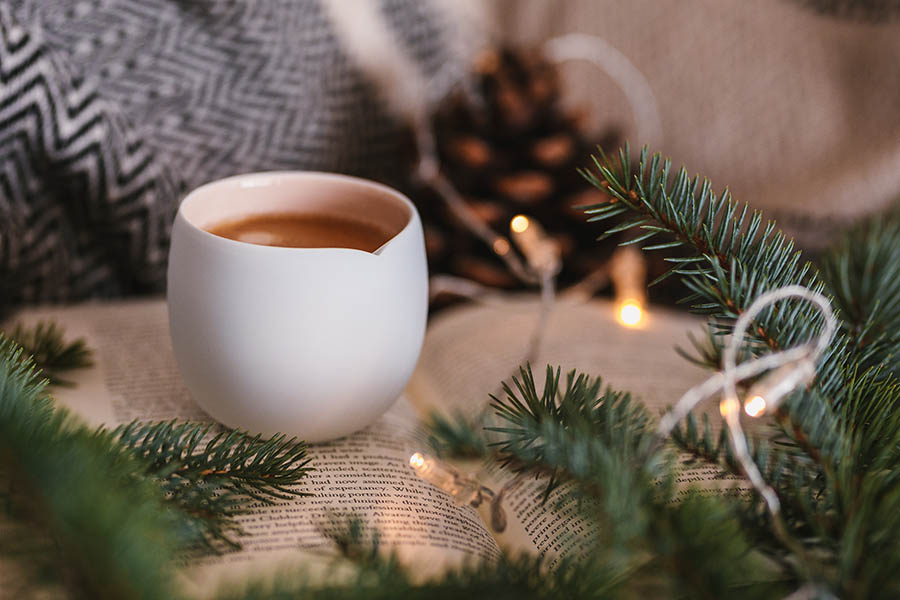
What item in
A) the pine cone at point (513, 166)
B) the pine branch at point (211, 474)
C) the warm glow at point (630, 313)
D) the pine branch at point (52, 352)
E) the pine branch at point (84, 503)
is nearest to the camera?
the pine branch at point (84, 503)

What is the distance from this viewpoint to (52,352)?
500 mm

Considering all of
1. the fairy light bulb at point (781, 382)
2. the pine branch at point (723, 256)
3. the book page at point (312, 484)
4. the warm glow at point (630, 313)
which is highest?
the pine branch at point (723, 256)

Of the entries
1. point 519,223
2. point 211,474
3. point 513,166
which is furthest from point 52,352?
point 513,166

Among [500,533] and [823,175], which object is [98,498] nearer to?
[500,533]

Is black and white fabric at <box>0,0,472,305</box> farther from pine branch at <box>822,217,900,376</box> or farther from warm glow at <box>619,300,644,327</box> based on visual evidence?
pine branch at <box>822,217,900,376</box>

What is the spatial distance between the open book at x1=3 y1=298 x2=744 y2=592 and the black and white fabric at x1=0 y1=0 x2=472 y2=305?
2.2 inches

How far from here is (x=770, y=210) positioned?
73 centimetres

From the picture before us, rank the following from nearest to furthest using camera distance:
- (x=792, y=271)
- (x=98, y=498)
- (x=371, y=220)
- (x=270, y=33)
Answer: (x=98, y=498) → (x=792, y=271) → (x=371, y=220) → (x=270, y=33)

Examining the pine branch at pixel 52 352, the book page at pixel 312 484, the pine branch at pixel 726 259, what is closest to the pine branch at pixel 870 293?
the pine branch at pixel 726 259

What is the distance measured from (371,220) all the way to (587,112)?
1.18 feet

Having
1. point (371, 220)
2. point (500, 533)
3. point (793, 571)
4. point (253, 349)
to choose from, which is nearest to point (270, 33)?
point (371, 220)

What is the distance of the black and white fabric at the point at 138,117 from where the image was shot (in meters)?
0.54

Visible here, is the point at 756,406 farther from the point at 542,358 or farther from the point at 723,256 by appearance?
the point at 542,358

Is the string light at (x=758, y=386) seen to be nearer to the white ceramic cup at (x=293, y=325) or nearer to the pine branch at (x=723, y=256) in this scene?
the pine branch at (x=723, y=256)
